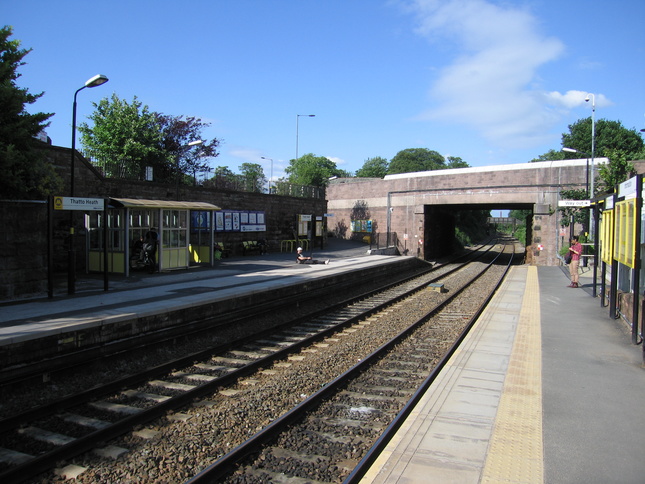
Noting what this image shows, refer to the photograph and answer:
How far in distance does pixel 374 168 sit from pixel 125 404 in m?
102

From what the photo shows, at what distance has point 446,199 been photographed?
103ft

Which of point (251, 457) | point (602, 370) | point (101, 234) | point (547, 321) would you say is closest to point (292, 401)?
point (251, 457)

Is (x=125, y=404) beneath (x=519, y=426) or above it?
beneath

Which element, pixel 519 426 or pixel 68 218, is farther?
pixel 68 218

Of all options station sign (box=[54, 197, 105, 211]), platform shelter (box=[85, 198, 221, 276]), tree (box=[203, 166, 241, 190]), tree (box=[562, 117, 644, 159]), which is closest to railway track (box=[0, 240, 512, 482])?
station sign (box=[54, 197, 105, 211])

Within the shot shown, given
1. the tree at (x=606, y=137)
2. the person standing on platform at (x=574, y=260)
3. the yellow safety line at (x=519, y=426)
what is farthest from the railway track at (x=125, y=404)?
the tree at (x=606, y=137)

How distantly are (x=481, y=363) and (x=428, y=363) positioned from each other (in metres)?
0.96

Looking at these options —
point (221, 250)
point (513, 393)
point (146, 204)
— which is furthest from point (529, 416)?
point (221, 250)

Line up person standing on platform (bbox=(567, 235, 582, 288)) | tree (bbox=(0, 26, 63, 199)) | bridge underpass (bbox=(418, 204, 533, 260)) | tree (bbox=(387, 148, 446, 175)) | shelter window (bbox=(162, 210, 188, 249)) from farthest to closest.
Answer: tree (bbox=(387, 148, 446, 175)), bridge underpass (bbox=(418, 204, 533, 260)), shelter window (bbox=(162, 210, 188, 249)), person standing on platform (bbox=(567, 235, 582, 288)), tree (bbox=(0, 26, 63, 199))

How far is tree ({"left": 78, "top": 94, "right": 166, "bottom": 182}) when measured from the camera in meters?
22.6

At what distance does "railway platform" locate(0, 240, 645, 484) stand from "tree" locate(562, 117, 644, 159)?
5739 cm

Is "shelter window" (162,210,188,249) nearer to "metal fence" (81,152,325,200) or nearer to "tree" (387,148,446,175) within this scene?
"metal fence" (81,152,325,200)

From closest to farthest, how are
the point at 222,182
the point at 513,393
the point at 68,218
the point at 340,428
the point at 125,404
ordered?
1. the point at 340,428
2. the point at 513,393
3. the point at 125,404
4. the point at 68,218
5. the point at 222,182

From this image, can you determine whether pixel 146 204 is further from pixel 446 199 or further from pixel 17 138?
pixel 446 199
